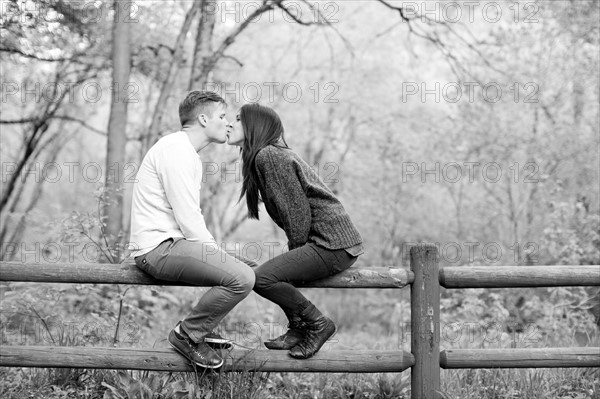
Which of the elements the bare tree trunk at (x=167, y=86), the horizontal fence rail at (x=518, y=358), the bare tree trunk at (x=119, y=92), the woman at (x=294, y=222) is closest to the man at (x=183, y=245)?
the woman at (x=294, y=222)

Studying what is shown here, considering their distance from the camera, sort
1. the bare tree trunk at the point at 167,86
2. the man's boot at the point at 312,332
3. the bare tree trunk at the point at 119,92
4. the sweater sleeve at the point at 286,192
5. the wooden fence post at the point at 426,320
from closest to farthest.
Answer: the sweater sleeve at the point at 286,192
the man's boot at the point at 312,332
the wooden fence post at the point at 426,320
the bare tree trunk at the point at 119,92
the bare tree trunk at the point at 167,86

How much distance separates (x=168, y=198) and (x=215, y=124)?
614 millimetres

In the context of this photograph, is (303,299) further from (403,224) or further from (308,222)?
(403,224)

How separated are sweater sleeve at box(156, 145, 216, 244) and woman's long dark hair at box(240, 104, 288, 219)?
0.34 metres

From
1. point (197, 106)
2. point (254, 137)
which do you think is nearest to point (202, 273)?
point (254, 137)

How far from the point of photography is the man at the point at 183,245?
4.08 meters

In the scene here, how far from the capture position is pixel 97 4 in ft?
33.3

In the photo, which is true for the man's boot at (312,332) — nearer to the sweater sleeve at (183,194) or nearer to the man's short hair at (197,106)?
the sweater sleeve at (183,194)

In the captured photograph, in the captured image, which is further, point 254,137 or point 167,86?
point 167,86

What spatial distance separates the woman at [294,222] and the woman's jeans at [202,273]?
→ 18 centimetres

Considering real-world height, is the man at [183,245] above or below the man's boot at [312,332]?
above

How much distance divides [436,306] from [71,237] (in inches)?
133

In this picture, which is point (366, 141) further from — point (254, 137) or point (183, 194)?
point (183, 194)

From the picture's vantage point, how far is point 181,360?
429 centimetres
